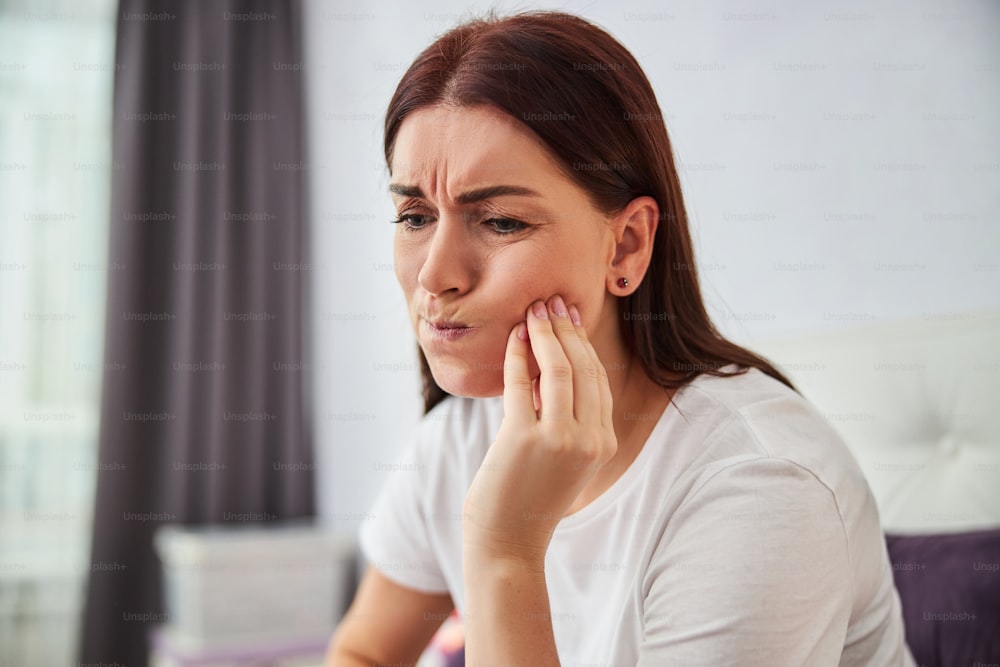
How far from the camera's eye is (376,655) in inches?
53.4

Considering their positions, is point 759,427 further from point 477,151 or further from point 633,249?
point 477,151

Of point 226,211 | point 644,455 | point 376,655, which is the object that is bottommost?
point 376,655

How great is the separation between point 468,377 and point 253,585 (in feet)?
6.91

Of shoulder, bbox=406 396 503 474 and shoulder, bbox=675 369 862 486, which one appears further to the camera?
shoulder, bbox=406 396 503 474

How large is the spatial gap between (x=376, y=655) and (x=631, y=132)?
0.90 m

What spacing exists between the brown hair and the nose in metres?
0.16

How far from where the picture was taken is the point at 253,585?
9.49ft

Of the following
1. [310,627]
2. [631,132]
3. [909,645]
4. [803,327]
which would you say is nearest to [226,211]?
[310,627]

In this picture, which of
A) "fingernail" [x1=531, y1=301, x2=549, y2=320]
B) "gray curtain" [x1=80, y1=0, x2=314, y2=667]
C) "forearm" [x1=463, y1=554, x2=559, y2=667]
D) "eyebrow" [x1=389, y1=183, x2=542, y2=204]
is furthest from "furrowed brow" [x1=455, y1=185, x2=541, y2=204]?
"gray curtain" [x1=80, y1=0, x2=314, y2=667]

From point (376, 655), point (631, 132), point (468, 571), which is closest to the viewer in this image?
point (468, 571)

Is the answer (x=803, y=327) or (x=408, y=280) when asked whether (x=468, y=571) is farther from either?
(x=803, y=327)

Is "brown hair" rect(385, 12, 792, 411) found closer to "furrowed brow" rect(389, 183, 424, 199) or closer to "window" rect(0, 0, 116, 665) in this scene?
"furrowed brow" rect(389, 183, 424, 199)

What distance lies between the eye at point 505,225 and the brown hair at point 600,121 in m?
0.09

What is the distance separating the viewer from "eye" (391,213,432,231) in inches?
44.2
